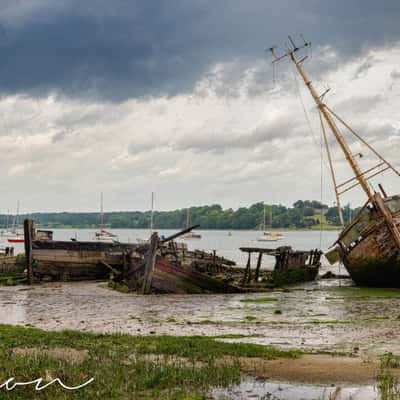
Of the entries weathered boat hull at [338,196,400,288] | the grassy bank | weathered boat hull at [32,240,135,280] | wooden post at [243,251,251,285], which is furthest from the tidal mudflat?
weathered boat hull at [32,240,135,280]

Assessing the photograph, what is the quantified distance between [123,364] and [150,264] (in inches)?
641

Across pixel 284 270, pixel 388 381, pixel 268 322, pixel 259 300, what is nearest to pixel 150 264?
pixel 259 300

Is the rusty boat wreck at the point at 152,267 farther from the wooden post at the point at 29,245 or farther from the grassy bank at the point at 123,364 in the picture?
the grassy bank at the point at 123,364

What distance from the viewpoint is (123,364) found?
998 centimetres

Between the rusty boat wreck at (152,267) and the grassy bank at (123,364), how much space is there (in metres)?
13.3

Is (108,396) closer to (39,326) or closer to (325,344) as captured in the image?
(325,344)

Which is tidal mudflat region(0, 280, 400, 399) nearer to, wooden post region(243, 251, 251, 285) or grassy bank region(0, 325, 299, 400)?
grassy bank region(0, 325, 299, 400)

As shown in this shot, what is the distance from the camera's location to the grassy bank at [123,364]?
830cm

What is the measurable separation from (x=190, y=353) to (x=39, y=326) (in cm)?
798

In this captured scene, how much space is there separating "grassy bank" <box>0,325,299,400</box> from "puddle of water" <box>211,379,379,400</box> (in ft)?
1.00

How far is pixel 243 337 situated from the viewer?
14.6 meters

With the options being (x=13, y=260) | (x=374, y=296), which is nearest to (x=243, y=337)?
(x=374, y=296)

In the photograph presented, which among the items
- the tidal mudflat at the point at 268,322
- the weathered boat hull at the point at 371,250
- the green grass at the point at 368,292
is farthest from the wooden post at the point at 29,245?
the weathered boat hull at the point at 371,250

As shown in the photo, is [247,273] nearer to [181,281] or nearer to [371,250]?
[181,281]
